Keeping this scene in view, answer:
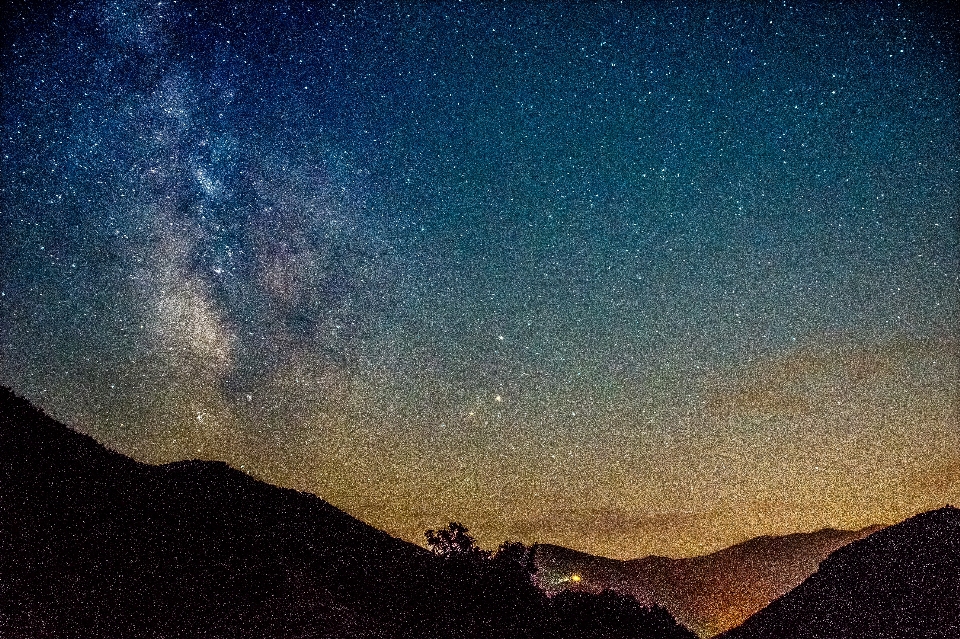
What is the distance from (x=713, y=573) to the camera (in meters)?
136

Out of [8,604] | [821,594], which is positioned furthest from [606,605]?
[8,604]

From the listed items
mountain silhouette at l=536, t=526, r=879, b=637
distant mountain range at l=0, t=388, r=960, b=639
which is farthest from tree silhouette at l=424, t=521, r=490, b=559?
mountain silhouette at l=536, t=526, r=879, b=637

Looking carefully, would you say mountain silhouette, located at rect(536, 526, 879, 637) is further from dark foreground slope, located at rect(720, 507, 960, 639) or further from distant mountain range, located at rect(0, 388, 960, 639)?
dark foreground slope, located at rect(720, 507, 960, 639)

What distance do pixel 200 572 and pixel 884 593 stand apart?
3457 cm

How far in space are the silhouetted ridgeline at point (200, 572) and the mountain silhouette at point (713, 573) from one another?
8418cm

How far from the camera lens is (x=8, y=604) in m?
19.6

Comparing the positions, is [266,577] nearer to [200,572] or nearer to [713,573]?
[200,572]

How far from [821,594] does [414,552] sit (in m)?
31.7

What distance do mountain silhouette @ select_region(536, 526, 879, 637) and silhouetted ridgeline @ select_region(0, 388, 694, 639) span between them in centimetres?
8418

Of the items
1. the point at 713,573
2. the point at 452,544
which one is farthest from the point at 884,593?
the point at 713,573

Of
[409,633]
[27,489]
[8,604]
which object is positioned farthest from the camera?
[409,633]

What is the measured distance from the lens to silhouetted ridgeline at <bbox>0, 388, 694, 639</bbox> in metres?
22.9

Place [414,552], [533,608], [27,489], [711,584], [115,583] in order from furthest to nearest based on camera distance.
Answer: [711,584] → [414,552] → [533,608] → [27,489] → [115,583]

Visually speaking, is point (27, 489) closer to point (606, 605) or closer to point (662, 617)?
point (606, 605)
